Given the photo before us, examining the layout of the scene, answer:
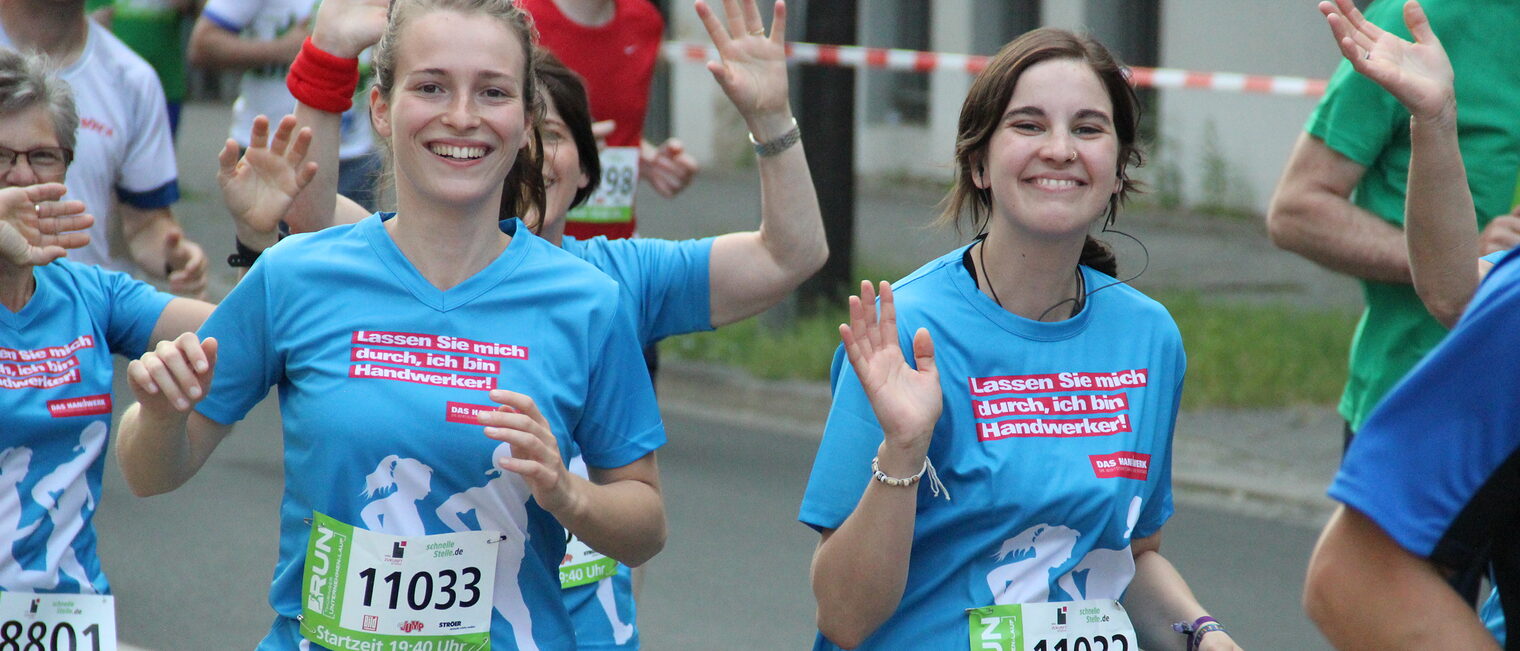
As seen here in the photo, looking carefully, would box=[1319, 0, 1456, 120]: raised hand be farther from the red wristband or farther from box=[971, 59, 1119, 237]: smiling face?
the red wristband

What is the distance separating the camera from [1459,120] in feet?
13.1

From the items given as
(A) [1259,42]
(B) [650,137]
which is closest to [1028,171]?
(A) [1259,42]

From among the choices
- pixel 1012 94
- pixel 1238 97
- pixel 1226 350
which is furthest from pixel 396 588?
pixel 1238 97

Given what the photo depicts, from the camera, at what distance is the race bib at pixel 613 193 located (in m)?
5.00

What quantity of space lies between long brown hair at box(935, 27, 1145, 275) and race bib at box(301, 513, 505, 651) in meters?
1.01

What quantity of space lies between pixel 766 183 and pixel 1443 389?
1801 mm

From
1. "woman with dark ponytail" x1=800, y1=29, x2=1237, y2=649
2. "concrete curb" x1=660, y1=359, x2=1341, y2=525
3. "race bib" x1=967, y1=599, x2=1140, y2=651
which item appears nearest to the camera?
"woman with dark ponytail" x1=800, y1=29, x2=1237, y2=649

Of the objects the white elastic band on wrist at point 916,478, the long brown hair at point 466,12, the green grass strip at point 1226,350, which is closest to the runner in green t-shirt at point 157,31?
the green grass strip at point 1226,350

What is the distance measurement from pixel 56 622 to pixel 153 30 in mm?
5779

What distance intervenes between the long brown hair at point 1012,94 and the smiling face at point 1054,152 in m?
0.02

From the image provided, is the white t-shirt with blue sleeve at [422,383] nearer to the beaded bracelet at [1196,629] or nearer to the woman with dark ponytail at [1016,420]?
the woman with dark ponytail at [1016,420]

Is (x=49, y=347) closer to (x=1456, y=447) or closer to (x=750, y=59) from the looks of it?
(x=750, y=59)

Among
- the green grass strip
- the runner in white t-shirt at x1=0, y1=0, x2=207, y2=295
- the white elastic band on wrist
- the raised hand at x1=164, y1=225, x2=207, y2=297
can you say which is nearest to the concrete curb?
the green grass strip

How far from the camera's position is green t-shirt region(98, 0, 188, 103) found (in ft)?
27.4
